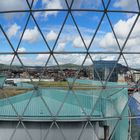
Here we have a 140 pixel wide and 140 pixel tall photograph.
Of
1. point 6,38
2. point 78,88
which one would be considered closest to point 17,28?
point 6,38

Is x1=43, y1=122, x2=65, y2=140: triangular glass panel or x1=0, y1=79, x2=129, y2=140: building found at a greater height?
x1=0, y1=79, x2=129, y2=140: building

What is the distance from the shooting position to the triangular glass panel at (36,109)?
1210 centimetres

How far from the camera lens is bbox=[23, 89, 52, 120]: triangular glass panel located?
12.1m

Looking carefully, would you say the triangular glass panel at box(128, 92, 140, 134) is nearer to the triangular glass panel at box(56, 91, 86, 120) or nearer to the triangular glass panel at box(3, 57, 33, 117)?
the triangular glass panel at box(56, 91, 86, 120)

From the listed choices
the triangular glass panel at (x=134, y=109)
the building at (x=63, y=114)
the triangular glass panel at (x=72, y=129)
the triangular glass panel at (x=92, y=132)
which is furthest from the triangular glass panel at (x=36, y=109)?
the triangular glass panel at (x=134, y=109)

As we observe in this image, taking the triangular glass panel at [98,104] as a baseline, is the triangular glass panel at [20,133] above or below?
below

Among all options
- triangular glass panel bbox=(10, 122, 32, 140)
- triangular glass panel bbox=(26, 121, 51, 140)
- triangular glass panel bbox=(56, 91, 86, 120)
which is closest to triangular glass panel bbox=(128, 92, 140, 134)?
triangular glass panel bbox=(56, 91, 86, 120)

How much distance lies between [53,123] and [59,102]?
1023 millimetres

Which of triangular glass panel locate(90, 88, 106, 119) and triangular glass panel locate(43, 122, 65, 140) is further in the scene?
triangular glass panel locate(43, 122, 65, 140)

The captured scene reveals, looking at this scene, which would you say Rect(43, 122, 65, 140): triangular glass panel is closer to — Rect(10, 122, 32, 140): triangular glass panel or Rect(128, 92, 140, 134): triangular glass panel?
Rect(10, 122, 32, 140): triangular glass panel

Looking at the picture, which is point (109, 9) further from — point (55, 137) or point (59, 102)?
point (55, 137)

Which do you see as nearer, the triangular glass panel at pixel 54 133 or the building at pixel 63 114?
the building at pixel 63 114

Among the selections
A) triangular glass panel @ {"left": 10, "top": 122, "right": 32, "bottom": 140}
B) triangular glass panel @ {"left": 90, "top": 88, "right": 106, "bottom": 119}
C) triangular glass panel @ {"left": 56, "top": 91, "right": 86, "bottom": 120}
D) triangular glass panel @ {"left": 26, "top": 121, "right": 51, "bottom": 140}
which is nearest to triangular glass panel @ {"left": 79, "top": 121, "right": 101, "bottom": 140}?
triangular glass panel @ {"left": 90, "top": 88, "right": 106, "bottom": 119}

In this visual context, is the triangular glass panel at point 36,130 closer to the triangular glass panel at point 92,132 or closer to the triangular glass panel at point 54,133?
the triangular glass panel at point 54,133
